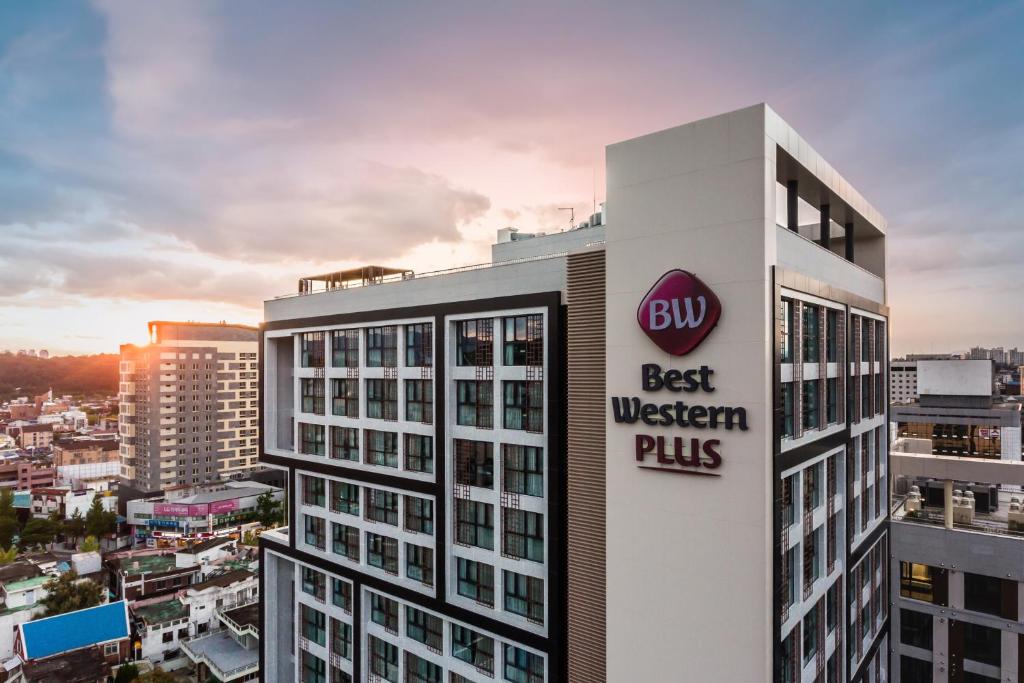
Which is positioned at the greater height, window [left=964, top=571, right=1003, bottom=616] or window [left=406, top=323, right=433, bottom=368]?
window [left=406, top=323, right=433, bottom=368]

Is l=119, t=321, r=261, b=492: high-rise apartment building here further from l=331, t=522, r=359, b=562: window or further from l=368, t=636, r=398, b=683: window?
l=368, t=636, r=398, b=683: window

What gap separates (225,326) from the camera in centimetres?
11769

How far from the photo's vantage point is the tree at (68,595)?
64.1 metres

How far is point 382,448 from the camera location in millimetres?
32844

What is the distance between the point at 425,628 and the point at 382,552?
4.86 metres

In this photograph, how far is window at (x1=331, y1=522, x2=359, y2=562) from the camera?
3500cm

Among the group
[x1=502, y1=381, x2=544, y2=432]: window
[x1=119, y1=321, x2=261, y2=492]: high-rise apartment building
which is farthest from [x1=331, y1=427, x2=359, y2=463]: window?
[x1=119, y1=321, x2=261, y2=492]: high-rise apartment building

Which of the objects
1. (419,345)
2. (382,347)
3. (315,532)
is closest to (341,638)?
(315,532)

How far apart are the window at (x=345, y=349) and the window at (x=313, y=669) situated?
20396 millimetres

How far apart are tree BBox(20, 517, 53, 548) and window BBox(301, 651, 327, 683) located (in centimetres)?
8270

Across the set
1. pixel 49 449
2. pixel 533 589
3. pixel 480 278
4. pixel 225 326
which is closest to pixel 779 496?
pixel 533 589

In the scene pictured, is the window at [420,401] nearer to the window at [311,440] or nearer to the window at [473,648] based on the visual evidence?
the window at [311,440]

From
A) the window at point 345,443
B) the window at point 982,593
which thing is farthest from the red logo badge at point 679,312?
the window at point 982,593

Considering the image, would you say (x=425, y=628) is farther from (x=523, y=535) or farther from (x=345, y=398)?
(x=345, y=398)
